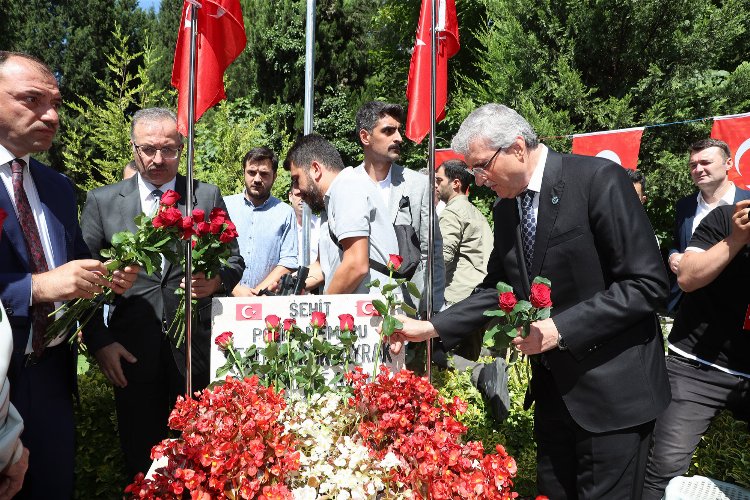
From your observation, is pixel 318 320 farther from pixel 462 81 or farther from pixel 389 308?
pixel 462 81

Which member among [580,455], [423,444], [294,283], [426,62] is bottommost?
[580,455]

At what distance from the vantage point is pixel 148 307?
10.7 feet

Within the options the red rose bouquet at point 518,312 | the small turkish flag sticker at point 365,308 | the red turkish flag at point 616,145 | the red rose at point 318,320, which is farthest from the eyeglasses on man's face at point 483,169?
the red turkish flag at point 616,145

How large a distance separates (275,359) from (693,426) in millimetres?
1980

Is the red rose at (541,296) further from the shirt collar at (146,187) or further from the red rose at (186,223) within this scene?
the shirt collar at (146,187)

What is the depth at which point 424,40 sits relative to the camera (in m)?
5.02

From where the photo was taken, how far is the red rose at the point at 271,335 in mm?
2623

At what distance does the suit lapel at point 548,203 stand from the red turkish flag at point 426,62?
1982 mm

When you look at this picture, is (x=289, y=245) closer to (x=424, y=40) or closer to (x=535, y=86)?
(x=424, y=40)

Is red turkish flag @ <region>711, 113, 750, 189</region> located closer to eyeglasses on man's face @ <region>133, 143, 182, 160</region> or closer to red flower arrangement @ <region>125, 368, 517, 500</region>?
eyeglasses on man's face @ <region>133, 143, 182, 160</region>

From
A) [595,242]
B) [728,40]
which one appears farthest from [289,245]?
[728,40]

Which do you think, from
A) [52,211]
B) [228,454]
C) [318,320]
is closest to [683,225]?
[318,320]

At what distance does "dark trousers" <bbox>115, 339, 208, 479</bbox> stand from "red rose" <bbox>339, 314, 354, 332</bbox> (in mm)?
1033

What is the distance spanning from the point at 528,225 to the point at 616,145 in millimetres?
7131
